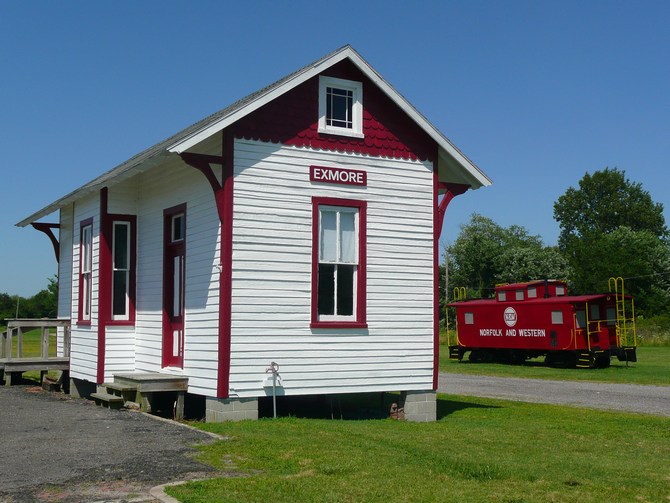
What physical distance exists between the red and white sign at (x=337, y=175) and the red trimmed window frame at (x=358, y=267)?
1.04ft

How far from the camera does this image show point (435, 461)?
9883 millimetres

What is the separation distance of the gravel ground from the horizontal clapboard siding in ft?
6.90

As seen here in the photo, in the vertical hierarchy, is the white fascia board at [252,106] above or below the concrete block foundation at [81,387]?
above

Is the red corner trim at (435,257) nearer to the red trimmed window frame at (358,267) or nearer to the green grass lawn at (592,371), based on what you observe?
the red trimmed window frame at (358,267)

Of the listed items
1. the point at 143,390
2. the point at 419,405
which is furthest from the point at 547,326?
the point at 143,390

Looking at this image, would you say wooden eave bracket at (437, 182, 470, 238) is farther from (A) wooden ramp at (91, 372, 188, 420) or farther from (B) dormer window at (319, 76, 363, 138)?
(A) wooden ramp at (91, 372, 188, 420)

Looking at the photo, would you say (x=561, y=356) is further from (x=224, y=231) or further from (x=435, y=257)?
(x=224, y=231)

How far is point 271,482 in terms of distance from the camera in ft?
27.6

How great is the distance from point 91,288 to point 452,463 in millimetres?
10038

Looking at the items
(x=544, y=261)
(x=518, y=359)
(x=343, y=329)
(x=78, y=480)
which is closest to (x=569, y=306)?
(x=518, y=359)

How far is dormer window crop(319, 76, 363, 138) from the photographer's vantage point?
48.0 feet

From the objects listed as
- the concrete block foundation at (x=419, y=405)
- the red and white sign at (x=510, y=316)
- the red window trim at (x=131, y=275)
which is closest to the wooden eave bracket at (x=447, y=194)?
the concrete block foundation at (x=419, y=405)

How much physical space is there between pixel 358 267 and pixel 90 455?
20.2ft

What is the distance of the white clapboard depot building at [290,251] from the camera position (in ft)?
44.2
